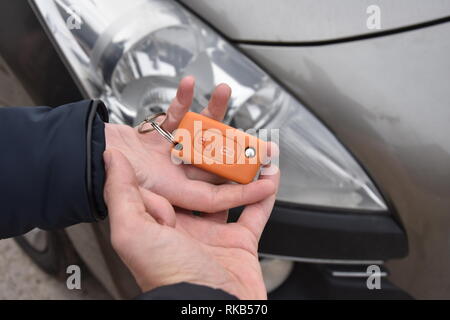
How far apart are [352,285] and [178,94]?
71 cm

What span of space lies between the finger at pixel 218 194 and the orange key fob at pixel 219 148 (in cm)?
4

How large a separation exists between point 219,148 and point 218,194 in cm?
12

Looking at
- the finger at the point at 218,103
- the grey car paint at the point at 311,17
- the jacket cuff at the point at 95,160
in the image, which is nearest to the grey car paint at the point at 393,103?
the grey car paint at the point at 311,17

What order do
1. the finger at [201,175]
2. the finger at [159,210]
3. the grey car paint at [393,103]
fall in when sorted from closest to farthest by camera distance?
the finger at [159,210] → the grey car paint at [393,103] → the finger at [201,175]

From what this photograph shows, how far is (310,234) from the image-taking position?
1146mm

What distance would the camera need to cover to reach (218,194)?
44.4 inches

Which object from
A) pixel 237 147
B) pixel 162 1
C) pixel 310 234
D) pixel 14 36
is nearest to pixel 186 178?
pixel 237 147

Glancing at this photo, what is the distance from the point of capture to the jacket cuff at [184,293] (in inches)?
31.4

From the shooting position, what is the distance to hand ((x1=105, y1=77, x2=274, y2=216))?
3.55ft

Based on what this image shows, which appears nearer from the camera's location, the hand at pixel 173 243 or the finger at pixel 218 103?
the hand at pixel 173 243

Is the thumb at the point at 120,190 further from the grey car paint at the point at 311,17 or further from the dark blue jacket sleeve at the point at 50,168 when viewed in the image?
the grey car paint at the point at 311,17

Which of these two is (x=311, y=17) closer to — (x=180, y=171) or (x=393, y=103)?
(x=393, y=103)
